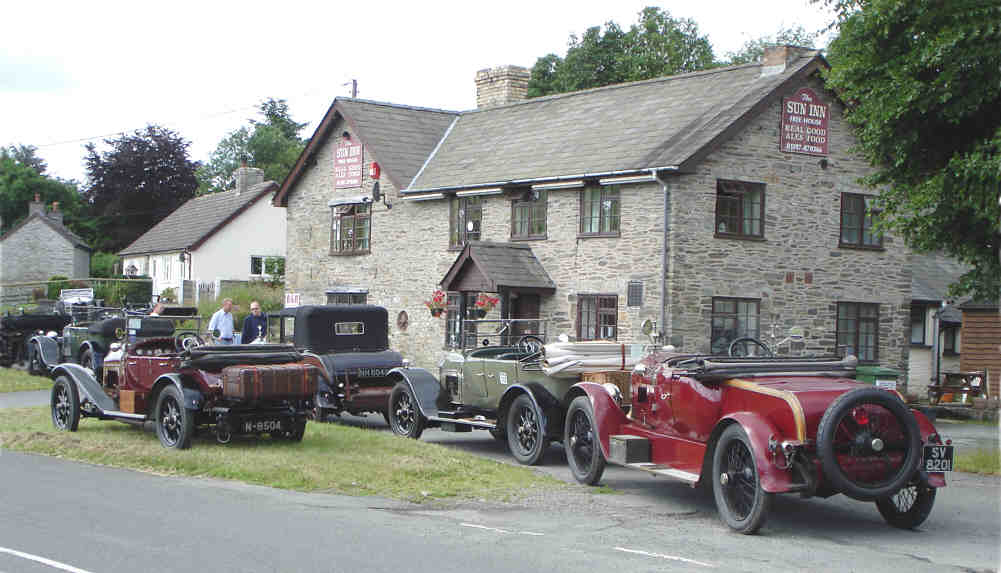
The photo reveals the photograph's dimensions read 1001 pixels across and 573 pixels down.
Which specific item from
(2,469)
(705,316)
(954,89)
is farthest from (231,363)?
(705,316)

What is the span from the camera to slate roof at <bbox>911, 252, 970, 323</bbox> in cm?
3378

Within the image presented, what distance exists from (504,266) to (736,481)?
1687 centimetres

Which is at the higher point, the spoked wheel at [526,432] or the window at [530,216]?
the window at [530,216]

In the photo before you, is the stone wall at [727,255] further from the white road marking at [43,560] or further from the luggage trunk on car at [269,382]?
the white road marking at [43,560]

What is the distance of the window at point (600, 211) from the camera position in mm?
25219

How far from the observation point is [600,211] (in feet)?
84.1

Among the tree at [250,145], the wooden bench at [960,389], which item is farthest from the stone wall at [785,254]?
the tree at [250,145]

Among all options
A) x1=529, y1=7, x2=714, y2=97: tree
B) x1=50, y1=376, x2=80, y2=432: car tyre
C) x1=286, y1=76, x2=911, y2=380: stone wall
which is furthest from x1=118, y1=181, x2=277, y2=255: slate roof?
x1=50, y1=376, x2=80, y2=432: car tyre

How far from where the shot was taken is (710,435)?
10.1 metres

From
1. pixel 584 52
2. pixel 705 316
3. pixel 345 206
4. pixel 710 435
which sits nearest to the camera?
pixel 710 435

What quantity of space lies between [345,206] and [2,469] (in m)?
21.5

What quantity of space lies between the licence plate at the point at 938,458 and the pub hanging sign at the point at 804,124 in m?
16.7

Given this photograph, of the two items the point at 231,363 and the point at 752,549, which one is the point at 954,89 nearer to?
the point at 752,549

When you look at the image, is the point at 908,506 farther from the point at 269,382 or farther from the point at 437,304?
the point at 437,304
